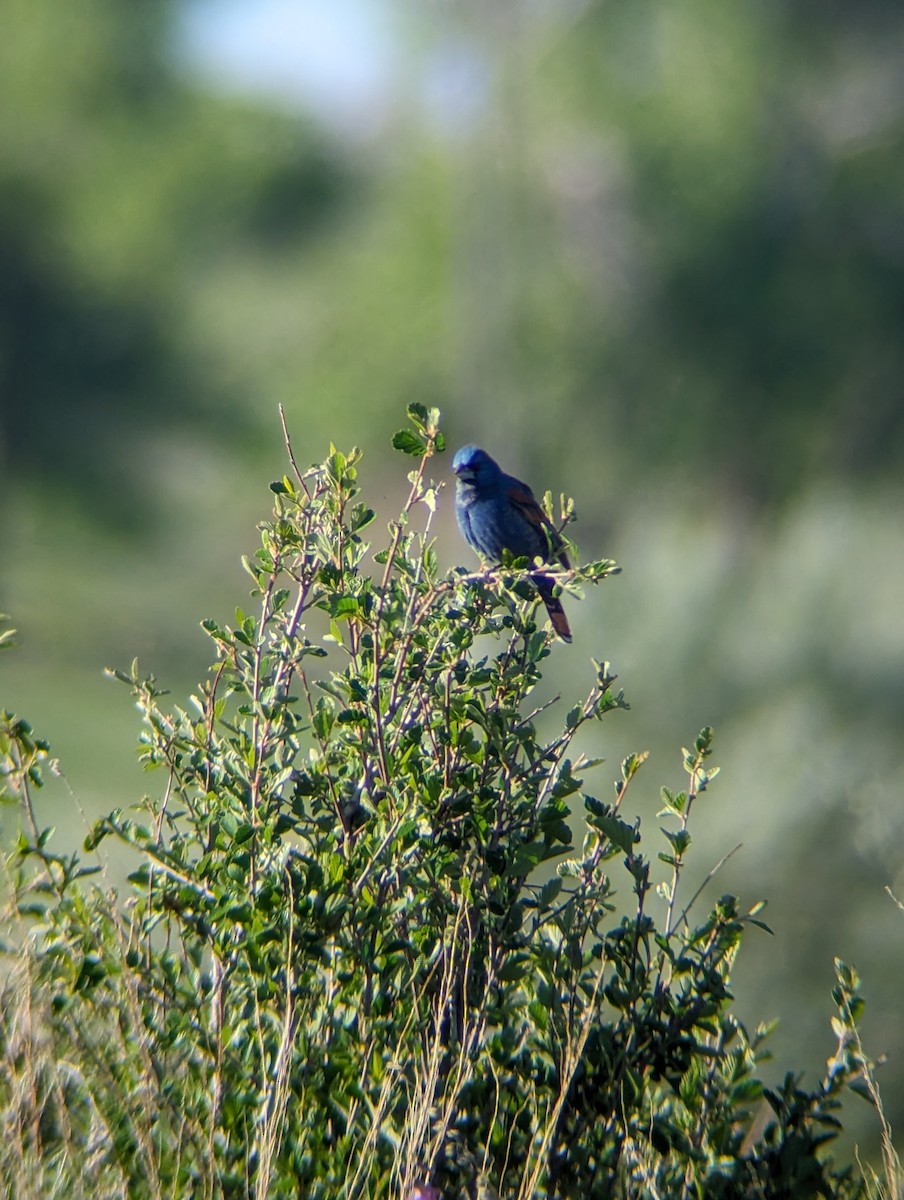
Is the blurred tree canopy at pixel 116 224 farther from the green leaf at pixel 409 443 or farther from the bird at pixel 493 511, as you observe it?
the green leaf at pixel 409 443

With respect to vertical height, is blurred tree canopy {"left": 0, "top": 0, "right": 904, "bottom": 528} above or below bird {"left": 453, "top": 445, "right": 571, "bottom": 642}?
above

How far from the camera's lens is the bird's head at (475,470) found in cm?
552

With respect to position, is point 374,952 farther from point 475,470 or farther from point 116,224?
point 116,224

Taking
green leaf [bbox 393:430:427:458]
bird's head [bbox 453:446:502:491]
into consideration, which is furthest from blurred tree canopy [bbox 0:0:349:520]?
green leaf [bbox 393:430:427:458]

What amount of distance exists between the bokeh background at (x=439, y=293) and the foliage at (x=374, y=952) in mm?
11395

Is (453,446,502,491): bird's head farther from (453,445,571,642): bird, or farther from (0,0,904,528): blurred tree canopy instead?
(0,0,904,528): blurred tree canopy

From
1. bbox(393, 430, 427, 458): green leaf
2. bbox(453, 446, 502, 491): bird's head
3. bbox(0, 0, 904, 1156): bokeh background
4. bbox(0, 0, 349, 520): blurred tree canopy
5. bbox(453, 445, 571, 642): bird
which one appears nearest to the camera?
bbox(393, 430, 427, 458): green leaf

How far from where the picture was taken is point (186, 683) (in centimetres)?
2581

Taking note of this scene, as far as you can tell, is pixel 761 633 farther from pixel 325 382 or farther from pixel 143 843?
pixel 325 382

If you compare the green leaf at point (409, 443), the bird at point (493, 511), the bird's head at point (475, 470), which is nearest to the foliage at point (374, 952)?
the green leaf at point (409, 443)

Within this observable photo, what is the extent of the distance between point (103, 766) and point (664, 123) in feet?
42.4

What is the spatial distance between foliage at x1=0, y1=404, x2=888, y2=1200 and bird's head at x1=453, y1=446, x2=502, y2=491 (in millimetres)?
2038

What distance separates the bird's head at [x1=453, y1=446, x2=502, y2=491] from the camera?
18.1 feet

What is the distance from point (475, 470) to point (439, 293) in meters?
21.5
